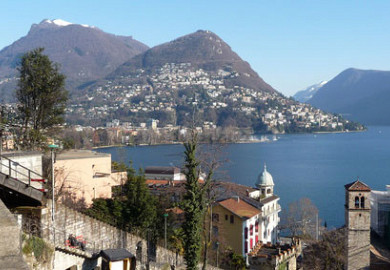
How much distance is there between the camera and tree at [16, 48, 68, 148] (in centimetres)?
1450

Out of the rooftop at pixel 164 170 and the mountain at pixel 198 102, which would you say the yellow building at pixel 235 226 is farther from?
the mountain at pixel 198 102

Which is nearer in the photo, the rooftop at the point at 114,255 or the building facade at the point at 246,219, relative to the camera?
the rooftop at the point at 114,255

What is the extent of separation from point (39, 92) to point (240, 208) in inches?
470

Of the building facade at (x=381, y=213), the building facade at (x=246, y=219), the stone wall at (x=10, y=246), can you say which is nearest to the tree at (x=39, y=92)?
the building facade at (x=246, y=219)

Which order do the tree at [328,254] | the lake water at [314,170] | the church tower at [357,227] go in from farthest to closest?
1. the lake water at [314,170]
2. the tree at [328,254]
3. the church tower at [357,227]

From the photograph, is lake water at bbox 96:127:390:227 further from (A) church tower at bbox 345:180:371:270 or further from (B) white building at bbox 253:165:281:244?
(A) church tower at bbox 345:180:371:270

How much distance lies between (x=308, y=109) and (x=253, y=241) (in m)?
152

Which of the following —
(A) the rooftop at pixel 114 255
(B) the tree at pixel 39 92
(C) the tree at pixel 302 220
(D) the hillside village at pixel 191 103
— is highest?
(D) the hillside village at pixel 191 103

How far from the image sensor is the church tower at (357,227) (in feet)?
56.9

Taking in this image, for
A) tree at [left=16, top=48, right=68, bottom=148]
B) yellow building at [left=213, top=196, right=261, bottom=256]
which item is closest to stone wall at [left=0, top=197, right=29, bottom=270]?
tree at [left=16, top=48, right=68, bottom=148]

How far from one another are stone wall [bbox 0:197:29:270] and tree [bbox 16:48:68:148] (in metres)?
11.7

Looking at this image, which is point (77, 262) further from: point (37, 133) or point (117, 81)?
point (117, 81)

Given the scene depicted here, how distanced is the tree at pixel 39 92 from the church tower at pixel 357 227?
11238mm

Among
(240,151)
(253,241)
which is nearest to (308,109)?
(240,151)
